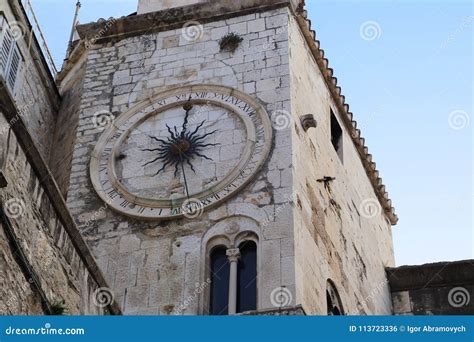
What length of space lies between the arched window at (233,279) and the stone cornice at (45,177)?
353 centimetres

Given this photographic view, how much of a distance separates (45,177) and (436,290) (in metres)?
10.6

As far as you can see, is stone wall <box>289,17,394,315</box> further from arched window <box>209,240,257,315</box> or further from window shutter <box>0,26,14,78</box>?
window shutter <box>0,26,14,78</box>

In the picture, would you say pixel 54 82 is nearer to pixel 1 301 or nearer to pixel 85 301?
pixel 85 301

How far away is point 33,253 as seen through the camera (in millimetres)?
10891

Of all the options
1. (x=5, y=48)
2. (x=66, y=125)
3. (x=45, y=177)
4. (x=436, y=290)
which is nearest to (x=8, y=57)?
(x=5, y=48)

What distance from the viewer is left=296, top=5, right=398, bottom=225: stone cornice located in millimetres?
19844

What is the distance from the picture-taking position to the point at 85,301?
466 inches

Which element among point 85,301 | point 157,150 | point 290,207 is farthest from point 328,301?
point 85,301

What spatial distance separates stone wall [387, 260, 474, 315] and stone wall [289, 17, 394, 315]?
0.34 metres

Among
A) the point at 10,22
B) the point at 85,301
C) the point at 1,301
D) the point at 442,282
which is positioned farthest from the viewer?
the point at 442,282

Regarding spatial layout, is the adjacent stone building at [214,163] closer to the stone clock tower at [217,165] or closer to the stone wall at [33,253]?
the stone clock tower at [217,165]

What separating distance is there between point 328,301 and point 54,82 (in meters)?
6.32

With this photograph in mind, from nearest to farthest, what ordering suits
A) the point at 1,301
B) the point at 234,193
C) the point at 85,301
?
the point at 1,301 → the point at 85,301 → the point at 234,193

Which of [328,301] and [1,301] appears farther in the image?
[328,301]
